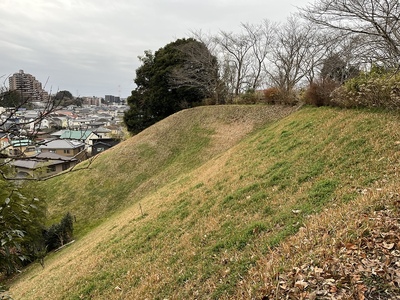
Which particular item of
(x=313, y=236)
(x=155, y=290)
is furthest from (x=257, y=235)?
(x=155, y=290)

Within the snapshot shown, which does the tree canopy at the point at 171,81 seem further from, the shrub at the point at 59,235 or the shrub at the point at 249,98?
the shrub at the point at 59,235

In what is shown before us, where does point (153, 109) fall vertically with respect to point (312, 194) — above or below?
above

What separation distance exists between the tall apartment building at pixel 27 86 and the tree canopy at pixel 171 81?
62.2ft

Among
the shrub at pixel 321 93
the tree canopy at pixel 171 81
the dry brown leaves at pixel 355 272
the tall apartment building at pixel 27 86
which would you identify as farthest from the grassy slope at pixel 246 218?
the tree canopy at pixel 171 81

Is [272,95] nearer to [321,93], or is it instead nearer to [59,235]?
[321,93]

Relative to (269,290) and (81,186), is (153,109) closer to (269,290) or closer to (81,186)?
(81,186)

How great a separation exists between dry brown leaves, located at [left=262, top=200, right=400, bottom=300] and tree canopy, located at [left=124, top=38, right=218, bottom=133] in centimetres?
1918

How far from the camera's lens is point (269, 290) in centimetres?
271

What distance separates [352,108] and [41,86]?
882 cm

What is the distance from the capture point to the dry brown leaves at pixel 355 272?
2334mm

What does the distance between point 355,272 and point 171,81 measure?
66.9 feet

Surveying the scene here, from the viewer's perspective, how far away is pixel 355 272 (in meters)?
2.51

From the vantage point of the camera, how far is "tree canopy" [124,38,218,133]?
2102 centimetres

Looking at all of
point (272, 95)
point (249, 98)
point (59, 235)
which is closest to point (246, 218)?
point (59, 235)
